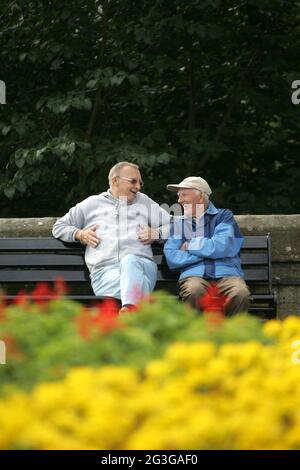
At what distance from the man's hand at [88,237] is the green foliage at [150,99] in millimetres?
2432

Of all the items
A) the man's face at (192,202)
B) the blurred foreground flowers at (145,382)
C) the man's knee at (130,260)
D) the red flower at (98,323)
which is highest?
the man's face at (192,202)

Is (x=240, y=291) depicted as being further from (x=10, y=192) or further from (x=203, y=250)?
(x=10, y=192)

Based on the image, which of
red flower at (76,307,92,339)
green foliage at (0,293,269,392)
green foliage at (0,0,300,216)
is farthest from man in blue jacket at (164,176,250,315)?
red flower at (76,307,92,339)

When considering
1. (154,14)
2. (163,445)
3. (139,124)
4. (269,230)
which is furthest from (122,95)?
(163,445)

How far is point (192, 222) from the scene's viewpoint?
6691 millimetres

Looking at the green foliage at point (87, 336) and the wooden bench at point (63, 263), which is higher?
the wooden bench at point (63, 263)

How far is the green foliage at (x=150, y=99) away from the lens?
9516mm

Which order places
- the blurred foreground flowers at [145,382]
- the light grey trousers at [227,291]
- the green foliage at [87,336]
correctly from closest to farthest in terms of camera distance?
1. the blurred foreground flowers at [145,382]
2. the green foliage at [87,336]
3. the light grey trousers at [227,291]

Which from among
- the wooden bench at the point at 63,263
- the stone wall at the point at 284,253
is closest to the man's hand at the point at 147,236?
the wooden bench at the point at 63,263

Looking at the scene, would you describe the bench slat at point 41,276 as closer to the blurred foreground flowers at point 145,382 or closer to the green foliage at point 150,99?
Result: the green foliage at point 150,99

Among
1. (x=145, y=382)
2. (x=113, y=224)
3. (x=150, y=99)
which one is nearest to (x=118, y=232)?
(x=113, y=224)

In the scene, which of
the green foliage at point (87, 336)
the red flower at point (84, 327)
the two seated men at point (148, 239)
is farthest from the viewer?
the two seated men at point (148, 239)

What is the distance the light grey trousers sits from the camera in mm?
6281

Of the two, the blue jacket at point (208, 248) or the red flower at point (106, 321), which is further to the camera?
A: the blue jacket at point (208, 248)
